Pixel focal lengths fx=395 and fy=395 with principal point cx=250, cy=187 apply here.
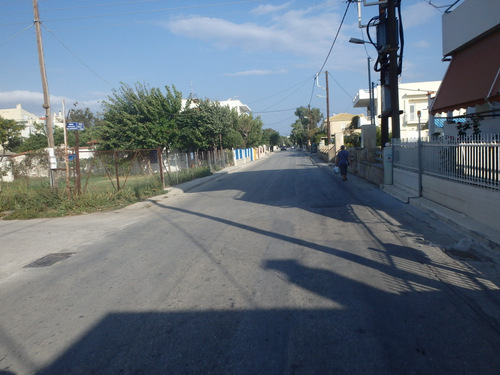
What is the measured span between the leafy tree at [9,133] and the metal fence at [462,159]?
4606cm

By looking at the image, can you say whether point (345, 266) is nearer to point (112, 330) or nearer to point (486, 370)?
point (486, 370)

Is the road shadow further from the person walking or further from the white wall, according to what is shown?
the person walking

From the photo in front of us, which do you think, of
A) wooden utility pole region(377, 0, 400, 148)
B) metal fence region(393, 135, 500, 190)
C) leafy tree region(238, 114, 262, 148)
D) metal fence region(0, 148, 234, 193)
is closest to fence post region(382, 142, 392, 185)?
wooden utility pole region(377, 0, 400, 148)

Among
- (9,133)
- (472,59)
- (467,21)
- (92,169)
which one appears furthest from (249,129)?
(472,59)

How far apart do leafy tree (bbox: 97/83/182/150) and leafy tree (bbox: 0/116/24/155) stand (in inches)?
825

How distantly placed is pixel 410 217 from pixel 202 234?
5054mm

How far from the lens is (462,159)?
28.6 ft

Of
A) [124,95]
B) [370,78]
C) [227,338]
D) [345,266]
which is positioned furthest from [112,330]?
[370,78]

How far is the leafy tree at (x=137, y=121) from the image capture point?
29.8m

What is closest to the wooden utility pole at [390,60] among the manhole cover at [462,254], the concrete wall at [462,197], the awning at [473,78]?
the awning at [473,78]

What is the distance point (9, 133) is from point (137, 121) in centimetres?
2585

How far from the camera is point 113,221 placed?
1170cm

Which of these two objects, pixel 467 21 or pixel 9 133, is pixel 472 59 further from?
pixel 9 133

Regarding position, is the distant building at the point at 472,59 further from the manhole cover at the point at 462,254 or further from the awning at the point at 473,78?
the manhole cover at the point at 462,254
